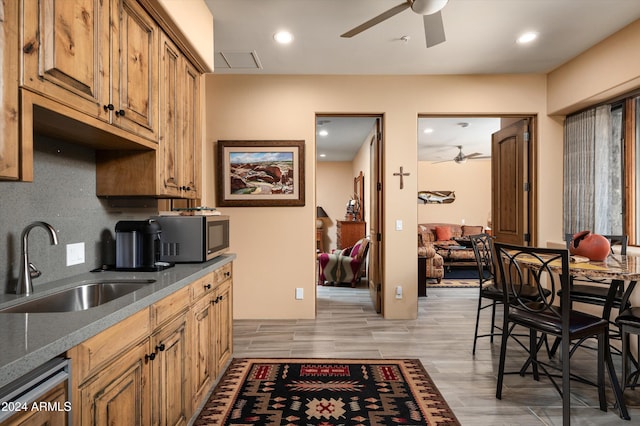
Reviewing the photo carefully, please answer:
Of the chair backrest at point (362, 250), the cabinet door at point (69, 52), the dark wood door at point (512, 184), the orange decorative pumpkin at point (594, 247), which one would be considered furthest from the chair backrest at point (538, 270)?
the chair backrest at point (362, 250)

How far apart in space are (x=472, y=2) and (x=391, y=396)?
9.34ft

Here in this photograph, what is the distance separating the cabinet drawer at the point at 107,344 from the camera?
103 centimetres

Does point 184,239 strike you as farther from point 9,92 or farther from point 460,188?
point 460,188

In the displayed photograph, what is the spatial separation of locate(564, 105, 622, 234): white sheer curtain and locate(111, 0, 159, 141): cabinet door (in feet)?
12.9

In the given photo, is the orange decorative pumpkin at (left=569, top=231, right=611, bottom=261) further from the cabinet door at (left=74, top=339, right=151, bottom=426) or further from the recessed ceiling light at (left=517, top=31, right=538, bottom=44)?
the cabinet door at (left=74, top=339, right=151, bottom=426)

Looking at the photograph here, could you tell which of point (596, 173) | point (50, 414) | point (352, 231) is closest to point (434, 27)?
point (596, 173)

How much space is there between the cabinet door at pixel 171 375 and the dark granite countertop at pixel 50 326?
20 cm

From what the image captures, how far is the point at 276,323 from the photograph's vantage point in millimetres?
3811

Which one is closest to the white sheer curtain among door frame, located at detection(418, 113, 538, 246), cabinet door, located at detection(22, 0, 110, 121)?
door frame, located at detection(418, 113, 538, 246)

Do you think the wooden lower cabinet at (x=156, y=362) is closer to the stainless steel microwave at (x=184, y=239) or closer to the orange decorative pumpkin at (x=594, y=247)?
the stainless steel microwave at (x=184, y=239)

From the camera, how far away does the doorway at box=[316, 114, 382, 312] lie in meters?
4.34

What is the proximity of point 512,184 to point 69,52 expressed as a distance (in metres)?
4.47

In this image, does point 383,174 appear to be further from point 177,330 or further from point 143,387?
point 143,387

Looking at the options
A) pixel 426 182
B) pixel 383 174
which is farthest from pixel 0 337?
pixel 426 182
